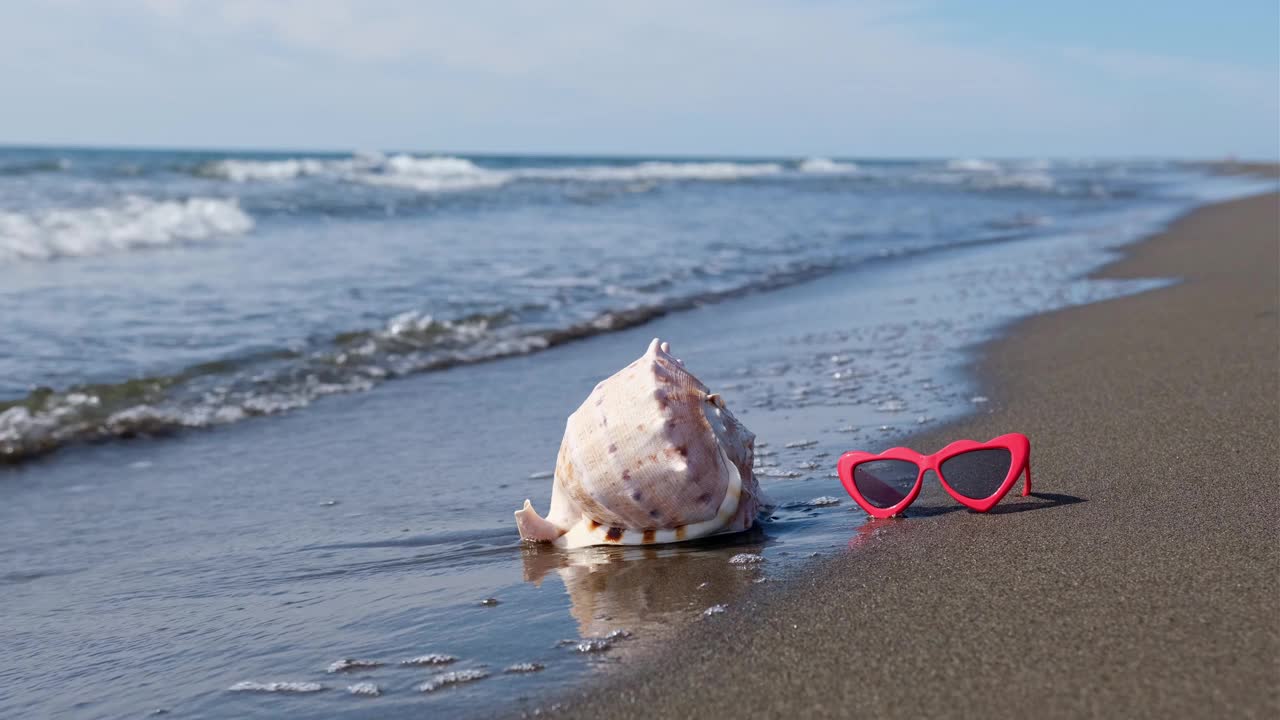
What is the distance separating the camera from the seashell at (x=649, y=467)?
11.5 feet

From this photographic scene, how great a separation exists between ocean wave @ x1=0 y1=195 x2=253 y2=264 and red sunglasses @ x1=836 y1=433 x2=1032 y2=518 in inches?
467

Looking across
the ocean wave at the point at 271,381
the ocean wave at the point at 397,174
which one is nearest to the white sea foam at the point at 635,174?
the ocean wave at the point at 397,174

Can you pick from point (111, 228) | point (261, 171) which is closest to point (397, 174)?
point (261, 171)

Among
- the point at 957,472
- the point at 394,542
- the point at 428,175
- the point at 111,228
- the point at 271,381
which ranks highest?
the point at 428,175

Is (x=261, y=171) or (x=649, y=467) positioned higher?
(x=261, y=171)

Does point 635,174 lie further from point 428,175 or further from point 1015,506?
point 1015,506

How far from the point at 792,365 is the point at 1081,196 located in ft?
80.3

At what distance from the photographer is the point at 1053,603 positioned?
9.10 feet

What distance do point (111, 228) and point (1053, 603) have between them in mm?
15406

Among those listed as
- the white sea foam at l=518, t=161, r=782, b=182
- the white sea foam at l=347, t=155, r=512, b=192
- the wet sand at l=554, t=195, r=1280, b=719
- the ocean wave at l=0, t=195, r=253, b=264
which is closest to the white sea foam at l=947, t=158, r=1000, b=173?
the white sea foam at l=518, t=161, r=782, b=182

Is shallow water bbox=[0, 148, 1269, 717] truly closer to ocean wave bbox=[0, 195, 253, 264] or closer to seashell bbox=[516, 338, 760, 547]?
seashell bbox=[516, 338, 760, 547]

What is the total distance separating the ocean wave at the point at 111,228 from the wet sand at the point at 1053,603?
12.1 metres

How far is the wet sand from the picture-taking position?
2.33m

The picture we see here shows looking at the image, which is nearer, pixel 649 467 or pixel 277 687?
pixel 277 687
